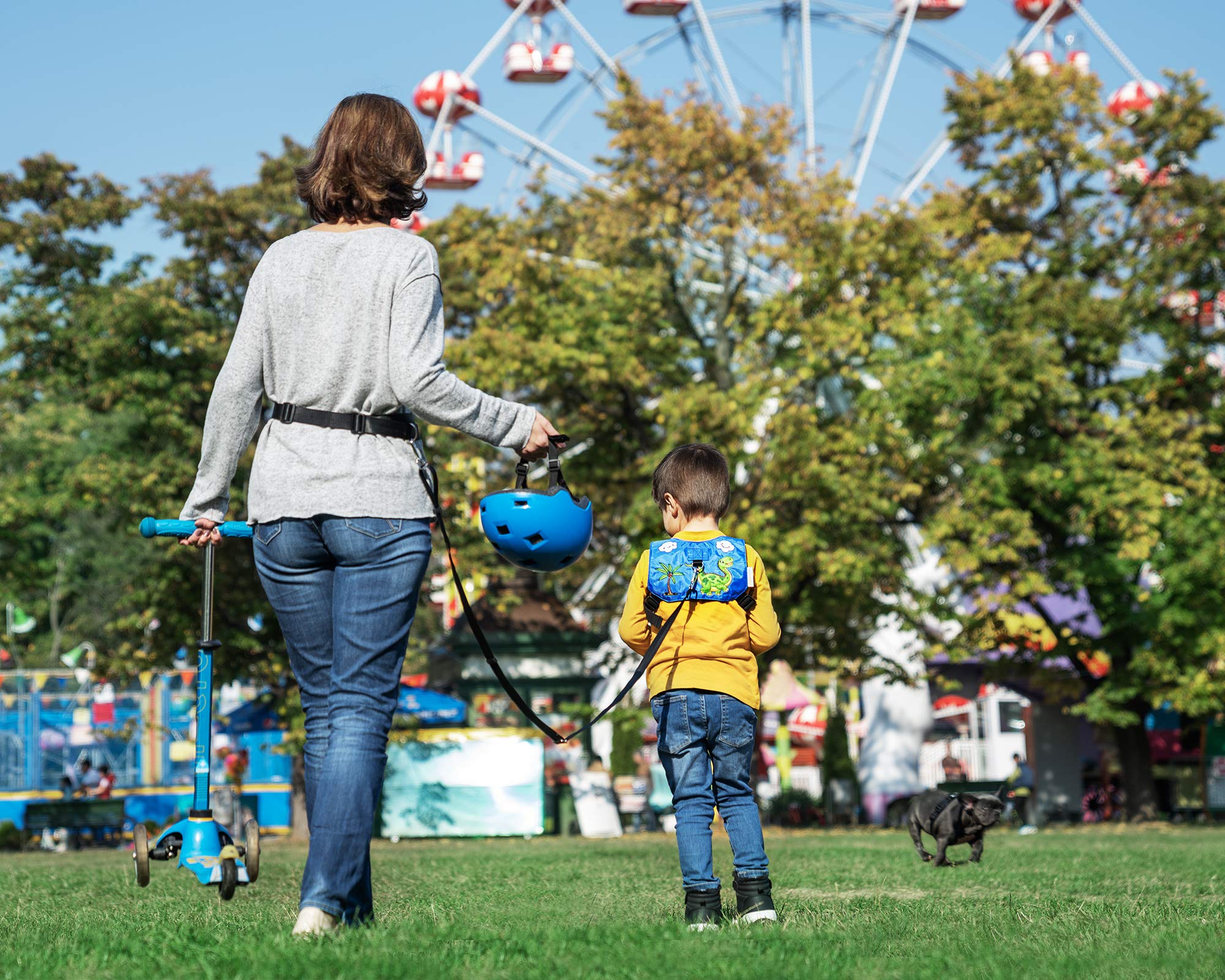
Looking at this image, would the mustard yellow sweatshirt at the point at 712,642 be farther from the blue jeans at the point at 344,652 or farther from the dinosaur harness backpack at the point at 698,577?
the blue jeans at the point at 344,652

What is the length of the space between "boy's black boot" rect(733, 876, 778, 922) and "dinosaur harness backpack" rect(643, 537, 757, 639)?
804 millimetres

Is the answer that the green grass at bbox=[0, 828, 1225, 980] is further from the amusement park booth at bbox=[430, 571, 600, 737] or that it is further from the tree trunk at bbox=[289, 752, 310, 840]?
the amusement park booth at bbox=[430, 571, 600, 737]

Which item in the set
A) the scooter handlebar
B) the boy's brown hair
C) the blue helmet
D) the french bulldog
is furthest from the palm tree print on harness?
the french bulldog

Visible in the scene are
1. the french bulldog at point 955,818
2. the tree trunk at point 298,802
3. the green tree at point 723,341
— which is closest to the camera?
the french bulldog at point 955,818

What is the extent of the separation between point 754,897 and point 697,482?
4.39 feet

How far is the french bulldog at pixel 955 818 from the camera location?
8.84 metres

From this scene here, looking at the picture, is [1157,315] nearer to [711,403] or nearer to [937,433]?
[937,433]

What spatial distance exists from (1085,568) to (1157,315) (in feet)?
14.4

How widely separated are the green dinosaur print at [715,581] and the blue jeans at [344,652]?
1192 mm

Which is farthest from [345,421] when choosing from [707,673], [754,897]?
[754,897]

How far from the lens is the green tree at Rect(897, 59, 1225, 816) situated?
21641 mm

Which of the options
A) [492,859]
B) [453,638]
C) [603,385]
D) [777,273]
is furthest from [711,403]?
[492,859]

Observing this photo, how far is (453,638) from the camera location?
83.2 ft

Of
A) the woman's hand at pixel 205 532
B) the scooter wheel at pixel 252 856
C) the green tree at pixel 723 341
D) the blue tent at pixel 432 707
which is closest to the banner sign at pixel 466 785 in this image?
the blue tent at pixel 432 707
